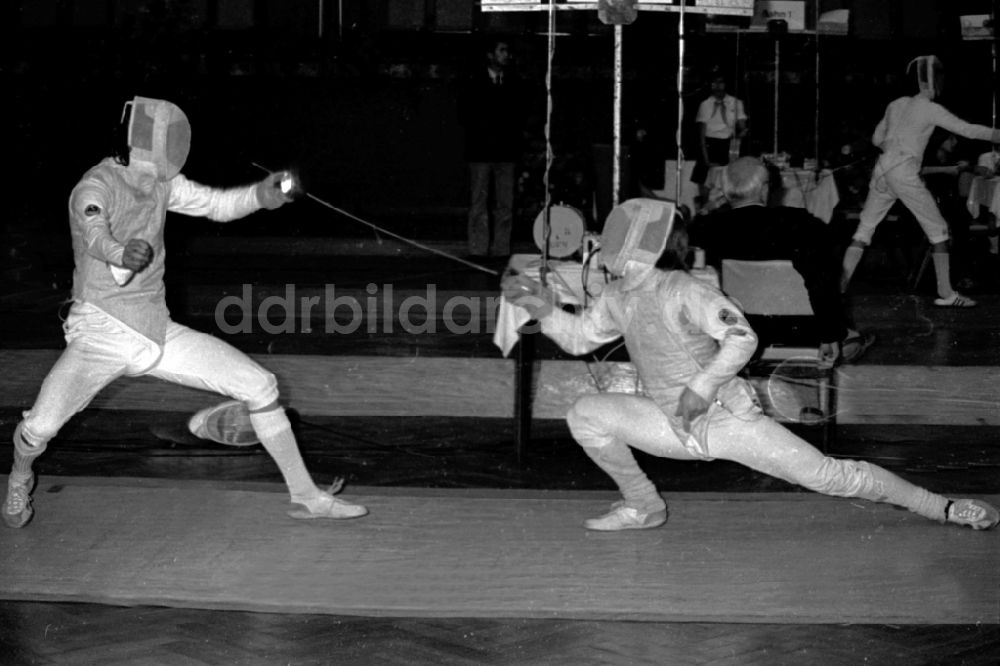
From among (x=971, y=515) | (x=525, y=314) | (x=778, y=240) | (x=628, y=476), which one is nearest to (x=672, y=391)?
(x=628, y=476)

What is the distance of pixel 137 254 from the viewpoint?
4.33 m

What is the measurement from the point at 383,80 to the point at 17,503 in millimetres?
15654

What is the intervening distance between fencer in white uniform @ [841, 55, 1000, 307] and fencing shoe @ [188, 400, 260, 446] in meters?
4.62

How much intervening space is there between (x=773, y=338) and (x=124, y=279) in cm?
304

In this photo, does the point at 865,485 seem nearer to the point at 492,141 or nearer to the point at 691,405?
the point at 691,405

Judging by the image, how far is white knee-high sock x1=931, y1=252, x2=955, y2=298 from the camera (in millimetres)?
9625

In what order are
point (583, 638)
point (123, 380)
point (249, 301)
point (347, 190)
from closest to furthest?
point (583, 638), point (123, 380), point (249, 301), point (347, 190)

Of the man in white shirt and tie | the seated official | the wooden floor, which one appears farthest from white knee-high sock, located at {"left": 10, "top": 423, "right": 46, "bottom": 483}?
the man in white shirt and tie

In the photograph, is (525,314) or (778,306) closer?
(525,314)

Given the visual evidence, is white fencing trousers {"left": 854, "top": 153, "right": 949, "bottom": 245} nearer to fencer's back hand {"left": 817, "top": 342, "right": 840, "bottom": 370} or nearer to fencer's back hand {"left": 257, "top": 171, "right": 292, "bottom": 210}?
fencer's back hand {"left": 817, "top": 342, "right": 840, "bottom": 370}

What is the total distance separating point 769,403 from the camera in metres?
6.59

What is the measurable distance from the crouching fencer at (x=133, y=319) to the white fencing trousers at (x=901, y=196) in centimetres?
568

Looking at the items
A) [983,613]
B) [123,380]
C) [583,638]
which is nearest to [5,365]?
[123,380]

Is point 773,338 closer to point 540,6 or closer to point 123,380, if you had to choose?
point 540,6
